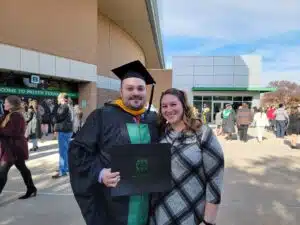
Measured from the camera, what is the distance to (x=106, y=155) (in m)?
2.11

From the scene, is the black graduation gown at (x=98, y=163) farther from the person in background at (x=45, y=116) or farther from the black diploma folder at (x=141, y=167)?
the person in background at (x=45, y=116)

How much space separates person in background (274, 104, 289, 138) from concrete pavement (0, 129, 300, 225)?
6.83 metres

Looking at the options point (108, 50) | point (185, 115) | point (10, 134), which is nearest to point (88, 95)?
point (108, 50)

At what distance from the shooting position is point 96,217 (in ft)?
7.07

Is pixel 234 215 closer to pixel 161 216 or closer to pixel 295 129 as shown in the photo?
pixel 161 216

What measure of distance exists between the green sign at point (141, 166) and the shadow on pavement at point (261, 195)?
2.74 meters

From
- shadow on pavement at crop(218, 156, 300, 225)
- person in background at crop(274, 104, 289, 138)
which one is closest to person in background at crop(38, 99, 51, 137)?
shadow on pavement at crop(218, 156, 300, 225)

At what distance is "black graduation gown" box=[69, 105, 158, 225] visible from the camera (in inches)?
82.7

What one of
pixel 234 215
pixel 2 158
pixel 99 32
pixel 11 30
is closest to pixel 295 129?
pixel 234 215

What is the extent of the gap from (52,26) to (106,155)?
1475cm

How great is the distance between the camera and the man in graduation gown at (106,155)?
210 centimetres

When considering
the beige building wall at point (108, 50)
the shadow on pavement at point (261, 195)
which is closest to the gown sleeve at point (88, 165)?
the shadow on pavement at point (261, 195)

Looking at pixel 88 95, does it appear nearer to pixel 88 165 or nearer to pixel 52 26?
pixel 52 26

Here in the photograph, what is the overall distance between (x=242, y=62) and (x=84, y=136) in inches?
1288
